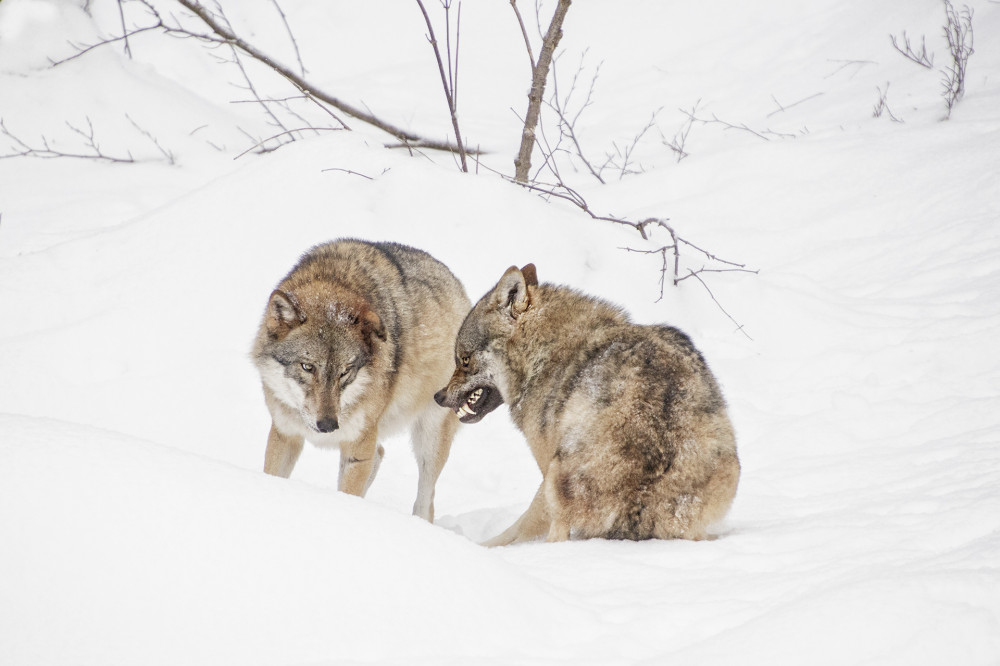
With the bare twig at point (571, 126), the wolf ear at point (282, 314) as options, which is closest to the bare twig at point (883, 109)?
the bare twig at point (571, 126)

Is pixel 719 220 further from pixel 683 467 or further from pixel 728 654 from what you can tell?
pixel 728 654

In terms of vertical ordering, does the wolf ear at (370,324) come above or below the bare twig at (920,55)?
below

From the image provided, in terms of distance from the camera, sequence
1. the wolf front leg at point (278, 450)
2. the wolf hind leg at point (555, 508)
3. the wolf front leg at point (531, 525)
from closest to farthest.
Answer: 1. the wolf hind leg at point (555, 508)
2. the wolf front leg at point (531, 525)
3. the wolf front leg at point (278, 450)

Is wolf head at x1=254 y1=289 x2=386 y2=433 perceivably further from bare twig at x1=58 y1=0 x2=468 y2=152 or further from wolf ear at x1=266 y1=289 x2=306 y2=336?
bare twig at x1=58 y1=0 x2=468 y2=152

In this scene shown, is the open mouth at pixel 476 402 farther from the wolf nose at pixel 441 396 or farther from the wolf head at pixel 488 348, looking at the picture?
the wolf nose at pixel 441 396

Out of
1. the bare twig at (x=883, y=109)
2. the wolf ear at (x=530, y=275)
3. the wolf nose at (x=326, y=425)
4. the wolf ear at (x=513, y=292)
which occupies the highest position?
the bare twig at (x=883, y=109)

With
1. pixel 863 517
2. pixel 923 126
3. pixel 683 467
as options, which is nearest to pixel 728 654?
pixel 683 467

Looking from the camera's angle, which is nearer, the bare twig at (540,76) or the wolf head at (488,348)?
the wolf head at (488,348)

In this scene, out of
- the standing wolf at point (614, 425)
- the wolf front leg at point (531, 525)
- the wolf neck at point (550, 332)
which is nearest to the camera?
the standing wolf at point (614, 425)

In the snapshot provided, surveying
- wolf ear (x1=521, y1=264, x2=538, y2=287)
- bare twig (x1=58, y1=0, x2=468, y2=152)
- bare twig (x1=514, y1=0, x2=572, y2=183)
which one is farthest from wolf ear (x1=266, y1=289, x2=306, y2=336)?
bare twig (x1=58, y1=0, x2=468, y2=152)

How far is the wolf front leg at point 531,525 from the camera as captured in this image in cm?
423

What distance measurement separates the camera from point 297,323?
477cm

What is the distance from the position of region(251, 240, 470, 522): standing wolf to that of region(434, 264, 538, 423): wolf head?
506mm

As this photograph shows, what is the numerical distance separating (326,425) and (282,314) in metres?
0.75
